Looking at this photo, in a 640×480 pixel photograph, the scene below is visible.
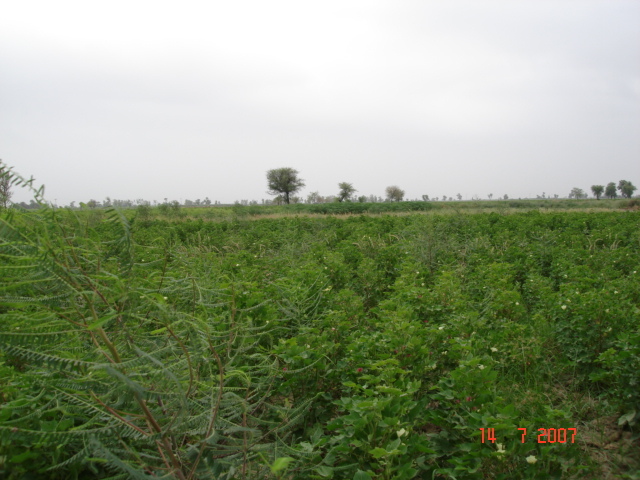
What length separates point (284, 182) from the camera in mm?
62781

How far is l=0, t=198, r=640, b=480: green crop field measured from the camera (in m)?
1.13

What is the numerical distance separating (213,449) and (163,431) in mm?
446

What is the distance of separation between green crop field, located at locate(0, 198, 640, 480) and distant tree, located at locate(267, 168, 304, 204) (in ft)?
191

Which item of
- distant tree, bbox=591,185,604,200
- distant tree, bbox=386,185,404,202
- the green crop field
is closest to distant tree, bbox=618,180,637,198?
distant tree, bbox=591,185,604,200

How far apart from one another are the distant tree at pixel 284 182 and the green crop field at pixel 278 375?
58.3 metres

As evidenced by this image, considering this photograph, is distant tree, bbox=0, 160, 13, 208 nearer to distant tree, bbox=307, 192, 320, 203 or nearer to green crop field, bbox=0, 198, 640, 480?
green crop field, bbox=0, 198, 640, 480

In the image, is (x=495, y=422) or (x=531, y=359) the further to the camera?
(x=531, y=359)

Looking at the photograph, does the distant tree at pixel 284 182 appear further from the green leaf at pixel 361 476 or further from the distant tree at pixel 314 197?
the green leaf at pixel 361 476

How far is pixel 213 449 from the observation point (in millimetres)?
1526

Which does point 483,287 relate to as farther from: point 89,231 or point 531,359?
point 89,231

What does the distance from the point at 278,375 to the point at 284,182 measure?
61463 mm

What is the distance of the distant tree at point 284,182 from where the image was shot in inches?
2474

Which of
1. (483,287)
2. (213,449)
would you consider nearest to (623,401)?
(483,287)
